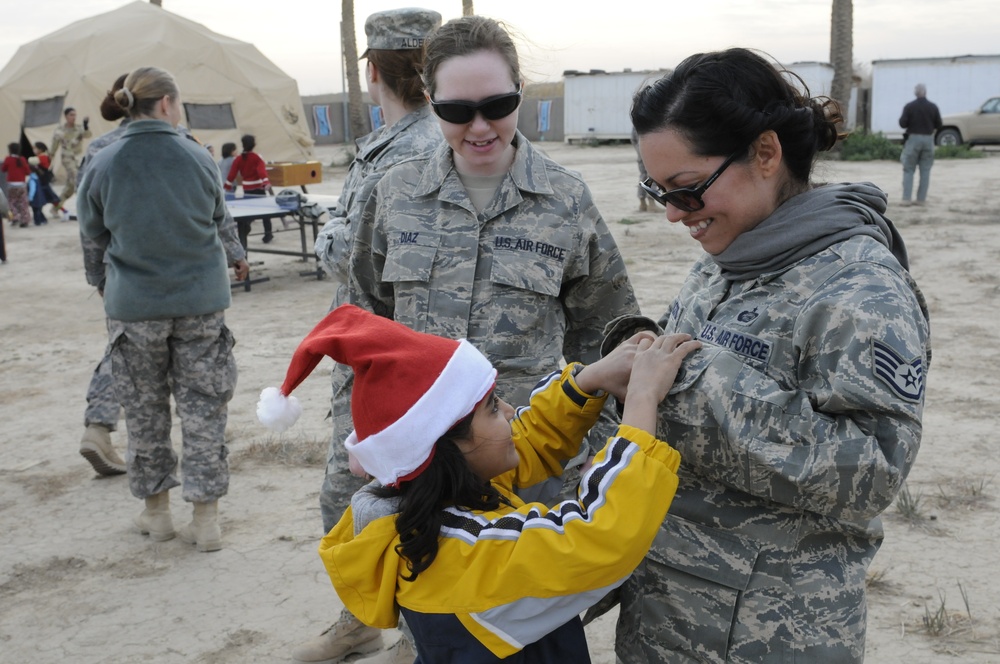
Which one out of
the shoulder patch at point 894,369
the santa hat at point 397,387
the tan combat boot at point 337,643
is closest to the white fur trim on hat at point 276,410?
the santa hat at point 397,387

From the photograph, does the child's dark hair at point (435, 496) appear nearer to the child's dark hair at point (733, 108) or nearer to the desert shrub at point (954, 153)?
the child's dark hair at point (733, 108)

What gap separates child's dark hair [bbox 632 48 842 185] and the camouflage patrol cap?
1.73m

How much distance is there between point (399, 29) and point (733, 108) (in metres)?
1.95

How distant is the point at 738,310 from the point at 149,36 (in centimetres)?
2777

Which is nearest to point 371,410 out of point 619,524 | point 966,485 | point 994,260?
point 619,524

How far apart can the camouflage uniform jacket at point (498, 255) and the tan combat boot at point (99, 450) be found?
3207 mm

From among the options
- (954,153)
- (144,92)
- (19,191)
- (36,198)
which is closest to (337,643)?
(144,92)

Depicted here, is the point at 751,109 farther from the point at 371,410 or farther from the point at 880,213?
the point at 371,410

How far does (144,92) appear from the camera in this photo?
13.9 feet

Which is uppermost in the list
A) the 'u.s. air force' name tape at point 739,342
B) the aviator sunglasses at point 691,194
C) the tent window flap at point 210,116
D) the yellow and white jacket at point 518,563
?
the tent window flap at point 210,116

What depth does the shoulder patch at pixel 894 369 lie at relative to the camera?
4.68ft

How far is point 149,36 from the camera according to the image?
2623 cm

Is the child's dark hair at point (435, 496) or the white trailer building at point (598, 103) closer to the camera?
the child's dark hair at point (435, 496)

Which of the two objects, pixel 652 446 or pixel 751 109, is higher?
pixel 751 109
